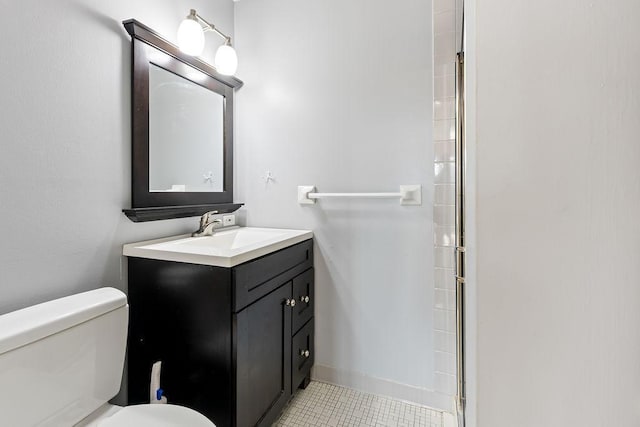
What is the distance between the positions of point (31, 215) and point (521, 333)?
1372 millimetres

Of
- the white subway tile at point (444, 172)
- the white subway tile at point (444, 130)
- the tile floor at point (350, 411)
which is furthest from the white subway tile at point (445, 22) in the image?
the tile floor at point (350, 411)

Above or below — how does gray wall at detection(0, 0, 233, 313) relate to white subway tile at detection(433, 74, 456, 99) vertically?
below

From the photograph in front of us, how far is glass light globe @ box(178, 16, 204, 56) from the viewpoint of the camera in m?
1.47

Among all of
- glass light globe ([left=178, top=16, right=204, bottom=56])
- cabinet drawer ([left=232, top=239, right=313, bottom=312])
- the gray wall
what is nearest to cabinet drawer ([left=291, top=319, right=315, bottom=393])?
cabinet drawer ([left=232, top=239, right=313, bottom=312])

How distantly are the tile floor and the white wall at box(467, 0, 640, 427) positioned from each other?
131cm

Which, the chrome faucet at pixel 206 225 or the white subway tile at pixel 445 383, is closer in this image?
the white subway tile at pixel 445 383

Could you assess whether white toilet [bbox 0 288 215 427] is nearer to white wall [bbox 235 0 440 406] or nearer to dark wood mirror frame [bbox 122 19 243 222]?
dark wood mirror frame [bbox 122 19 243 222]

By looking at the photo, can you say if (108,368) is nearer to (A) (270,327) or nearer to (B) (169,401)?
(B) (169,401)

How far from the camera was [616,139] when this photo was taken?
36cm

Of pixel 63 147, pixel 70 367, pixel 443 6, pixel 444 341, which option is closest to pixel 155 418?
pixel 70 367

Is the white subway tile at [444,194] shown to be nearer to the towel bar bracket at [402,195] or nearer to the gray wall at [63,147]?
the towel bar bracket at [402,195]

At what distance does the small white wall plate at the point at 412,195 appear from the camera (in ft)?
5.21

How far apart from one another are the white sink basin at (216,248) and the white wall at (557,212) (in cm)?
91

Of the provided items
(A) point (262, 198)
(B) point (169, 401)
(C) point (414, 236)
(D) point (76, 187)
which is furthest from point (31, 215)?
(C) point (414, 236)
